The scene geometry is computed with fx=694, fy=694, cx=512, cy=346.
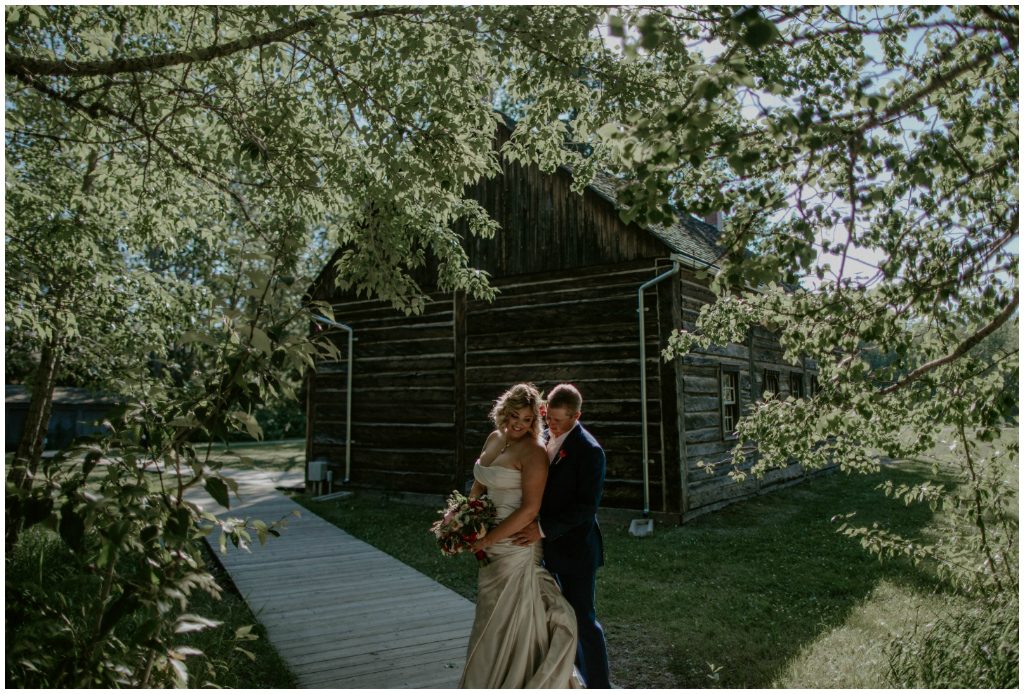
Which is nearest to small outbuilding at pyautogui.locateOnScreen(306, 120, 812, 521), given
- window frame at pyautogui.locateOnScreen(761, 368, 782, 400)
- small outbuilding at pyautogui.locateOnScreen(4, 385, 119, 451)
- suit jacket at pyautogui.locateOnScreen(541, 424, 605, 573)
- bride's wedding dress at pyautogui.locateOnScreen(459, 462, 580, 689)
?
window frame at pyautogui.locateOnScreen(761, 368, 782, 400)

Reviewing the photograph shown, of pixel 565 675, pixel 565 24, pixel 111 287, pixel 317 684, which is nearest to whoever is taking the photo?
→ pixel 565 675

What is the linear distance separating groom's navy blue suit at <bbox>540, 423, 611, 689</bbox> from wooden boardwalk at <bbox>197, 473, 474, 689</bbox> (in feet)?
3.74

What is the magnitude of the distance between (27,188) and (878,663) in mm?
9046

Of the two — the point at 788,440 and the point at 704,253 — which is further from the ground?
the point at 704,253

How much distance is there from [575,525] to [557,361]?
8398 millimetres

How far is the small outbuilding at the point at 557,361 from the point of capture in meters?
11.8

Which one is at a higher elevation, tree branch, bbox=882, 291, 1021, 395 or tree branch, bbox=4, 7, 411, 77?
tree branch, bbox=4, 7, 411, 77

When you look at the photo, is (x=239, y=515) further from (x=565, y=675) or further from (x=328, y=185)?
(x=565, y=675)

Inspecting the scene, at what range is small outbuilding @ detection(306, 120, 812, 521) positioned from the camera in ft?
38.7

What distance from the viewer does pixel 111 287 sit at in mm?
8922

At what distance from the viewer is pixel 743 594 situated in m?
7.74

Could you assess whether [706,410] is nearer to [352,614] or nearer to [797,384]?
[797,384]

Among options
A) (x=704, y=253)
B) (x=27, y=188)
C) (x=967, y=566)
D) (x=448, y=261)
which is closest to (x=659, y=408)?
(x=704, y=253)

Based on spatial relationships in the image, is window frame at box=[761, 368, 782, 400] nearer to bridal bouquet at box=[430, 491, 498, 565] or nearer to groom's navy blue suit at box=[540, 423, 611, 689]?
groom's navy blue suit at box=[540, 423, 611, 689]
